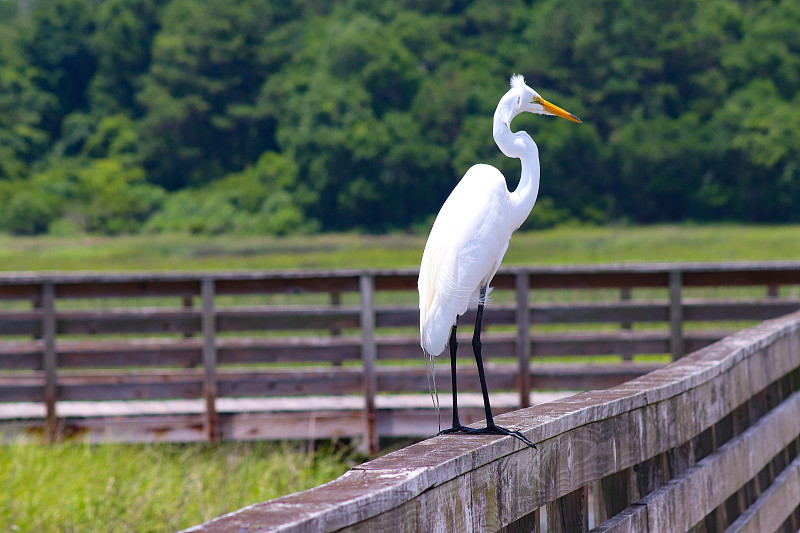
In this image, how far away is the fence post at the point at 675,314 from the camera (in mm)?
7285

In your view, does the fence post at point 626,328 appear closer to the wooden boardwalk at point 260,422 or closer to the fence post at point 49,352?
the wooden boardwalk at point 260,422

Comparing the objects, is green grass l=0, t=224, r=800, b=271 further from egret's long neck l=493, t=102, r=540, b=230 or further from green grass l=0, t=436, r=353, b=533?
egret's long neck l=493, t=102, r=540, b=230

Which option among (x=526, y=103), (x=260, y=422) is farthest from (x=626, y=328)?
(x=526, y=103)

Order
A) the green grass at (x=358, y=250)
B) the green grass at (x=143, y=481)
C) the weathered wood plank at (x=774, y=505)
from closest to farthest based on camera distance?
the weathered wood plank at (x=774, y=505)
the green grass at (x=143, y=481)
the green grass at (x=358, y=250)

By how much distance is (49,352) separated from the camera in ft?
23.2

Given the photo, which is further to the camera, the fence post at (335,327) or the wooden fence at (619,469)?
the fence post at (335,327)

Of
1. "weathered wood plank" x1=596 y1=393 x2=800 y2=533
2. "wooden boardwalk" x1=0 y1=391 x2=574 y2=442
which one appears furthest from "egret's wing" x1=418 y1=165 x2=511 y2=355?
"wooden boardwalk" x1=0 y1=391 x2=574 y2=442

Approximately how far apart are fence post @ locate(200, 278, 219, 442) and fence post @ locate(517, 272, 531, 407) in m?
2.01

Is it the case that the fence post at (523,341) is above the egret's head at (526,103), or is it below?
below

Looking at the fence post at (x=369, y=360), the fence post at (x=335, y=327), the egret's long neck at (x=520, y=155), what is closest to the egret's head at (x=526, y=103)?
the egret's long neck at (x=520, y=155)

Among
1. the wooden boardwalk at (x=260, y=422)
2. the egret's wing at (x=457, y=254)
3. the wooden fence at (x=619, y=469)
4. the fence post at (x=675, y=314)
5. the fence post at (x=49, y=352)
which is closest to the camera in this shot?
the wooden fence at (x=619, y=469)

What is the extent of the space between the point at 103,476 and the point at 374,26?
145 ft

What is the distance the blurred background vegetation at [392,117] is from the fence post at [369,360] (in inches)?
1086

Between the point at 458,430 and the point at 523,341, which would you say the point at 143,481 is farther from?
the point at 458,430
